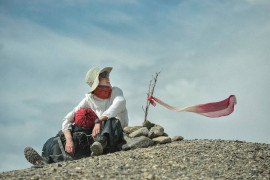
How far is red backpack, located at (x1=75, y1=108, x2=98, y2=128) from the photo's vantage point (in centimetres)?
984

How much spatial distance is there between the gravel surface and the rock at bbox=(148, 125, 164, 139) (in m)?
0.75

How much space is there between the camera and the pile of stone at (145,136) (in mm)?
9867

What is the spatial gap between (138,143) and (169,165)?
5.98ft

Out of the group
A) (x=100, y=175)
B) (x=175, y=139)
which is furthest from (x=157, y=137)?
(x=100, y=175)

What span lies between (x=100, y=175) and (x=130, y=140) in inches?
106

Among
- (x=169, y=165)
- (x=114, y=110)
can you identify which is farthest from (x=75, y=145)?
(x=169, y=165)

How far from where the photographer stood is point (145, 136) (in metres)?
10.5

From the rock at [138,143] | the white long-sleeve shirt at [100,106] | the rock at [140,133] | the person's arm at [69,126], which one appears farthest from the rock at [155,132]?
the person's arm at [69,126]

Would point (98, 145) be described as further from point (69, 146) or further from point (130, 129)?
point (130, 129)

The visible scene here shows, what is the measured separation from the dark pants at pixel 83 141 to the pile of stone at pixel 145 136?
1.03ft

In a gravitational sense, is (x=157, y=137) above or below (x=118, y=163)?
above

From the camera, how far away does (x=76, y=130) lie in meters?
9.93

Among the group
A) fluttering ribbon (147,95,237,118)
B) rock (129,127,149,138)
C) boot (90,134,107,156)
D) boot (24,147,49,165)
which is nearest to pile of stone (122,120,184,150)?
rock (129,127,149,138)

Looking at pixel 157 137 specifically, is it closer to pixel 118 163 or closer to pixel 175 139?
pixel 175 139
